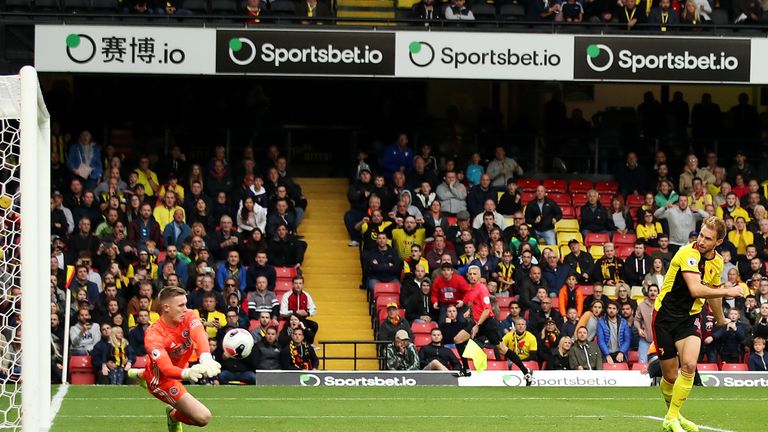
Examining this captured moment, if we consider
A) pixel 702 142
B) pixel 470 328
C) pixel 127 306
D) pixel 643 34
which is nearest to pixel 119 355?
pixel 127 306

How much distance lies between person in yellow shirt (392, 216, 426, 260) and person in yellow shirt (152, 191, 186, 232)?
3.37m

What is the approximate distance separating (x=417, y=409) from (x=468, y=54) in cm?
900

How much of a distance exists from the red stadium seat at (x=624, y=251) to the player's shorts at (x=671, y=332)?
11351 mm

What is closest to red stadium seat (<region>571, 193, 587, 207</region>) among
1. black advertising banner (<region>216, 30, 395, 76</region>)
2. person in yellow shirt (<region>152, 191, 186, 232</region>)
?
black advertising banner (<region>216, 30, 395, 76</region>)

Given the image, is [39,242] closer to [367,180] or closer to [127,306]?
[127,306]

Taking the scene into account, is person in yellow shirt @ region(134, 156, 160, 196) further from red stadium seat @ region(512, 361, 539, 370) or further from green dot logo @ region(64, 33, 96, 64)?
red stadium seat @ region(512, 361, 539, 370)

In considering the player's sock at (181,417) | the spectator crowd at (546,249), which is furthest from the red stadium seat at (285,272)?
the player's sock at (181,417)

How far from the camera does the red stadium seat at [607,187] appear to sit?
24516 mm

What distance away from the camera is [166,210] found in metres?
21.5

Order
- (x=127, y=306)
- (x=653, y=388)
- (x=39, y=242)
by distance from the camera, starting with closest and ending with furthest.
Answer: (x=39, y=242) → (x=653, y=388) → (x=127, y=306)

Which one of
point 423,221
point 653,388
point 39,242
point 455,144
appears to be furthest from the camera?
point 455,144

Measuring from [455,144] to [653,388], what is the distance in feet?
25.9

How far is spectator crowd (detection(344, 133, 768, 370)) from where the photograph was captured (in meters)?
19.8

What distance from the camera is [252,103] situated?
24.8 m
